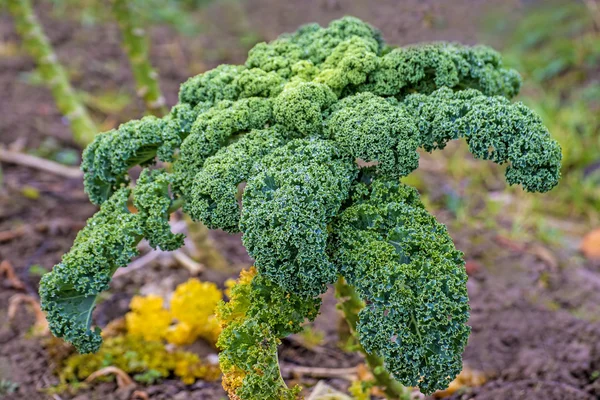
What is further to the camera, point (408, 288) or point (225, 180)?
point (225, 180)

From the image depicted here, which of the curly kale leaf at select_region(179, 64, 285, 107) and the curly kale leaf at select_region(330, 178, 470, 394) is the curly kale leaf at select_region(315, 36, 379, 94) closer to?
the curly kale leaf at select_region(179, 64, 285, 107)

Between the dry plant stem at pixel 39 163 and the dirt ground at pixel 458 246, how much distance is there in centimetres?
7

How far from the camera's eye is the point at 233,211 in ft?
7.38

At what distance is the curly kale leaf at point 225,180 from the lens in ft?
7.36

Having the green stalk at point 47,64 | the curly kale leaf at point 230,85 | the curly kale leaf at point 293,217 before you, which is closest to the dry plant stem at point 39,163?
the green stalk at point 47,64

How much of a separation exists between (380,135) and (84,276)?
1.29 meters

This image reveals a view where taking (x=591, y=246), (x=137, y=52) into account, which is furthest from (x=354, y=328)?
(x=591, y=246)

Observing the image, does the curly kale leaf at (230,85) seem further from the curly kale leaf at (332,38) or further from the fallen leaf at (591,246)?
the fallen leaf at (591,246)

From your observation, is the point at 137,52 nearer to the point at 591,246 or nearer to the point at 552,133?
the point at 591,246

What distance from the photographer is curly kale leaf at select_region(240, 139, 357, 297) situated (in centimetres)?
206

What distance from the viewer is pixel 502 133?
222cm

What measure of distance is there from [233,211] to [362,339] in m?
0.68

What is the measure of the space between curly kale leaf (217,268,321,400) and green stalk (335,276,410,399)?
0.44m

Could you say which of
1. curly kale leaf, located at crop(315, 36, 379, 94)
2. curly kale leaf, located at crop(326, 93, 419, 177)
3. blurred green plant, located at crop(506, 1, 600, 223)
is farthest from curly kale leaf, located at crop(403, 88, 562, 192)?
blurred green plant, located at crop(506, 1, 600, 223)
